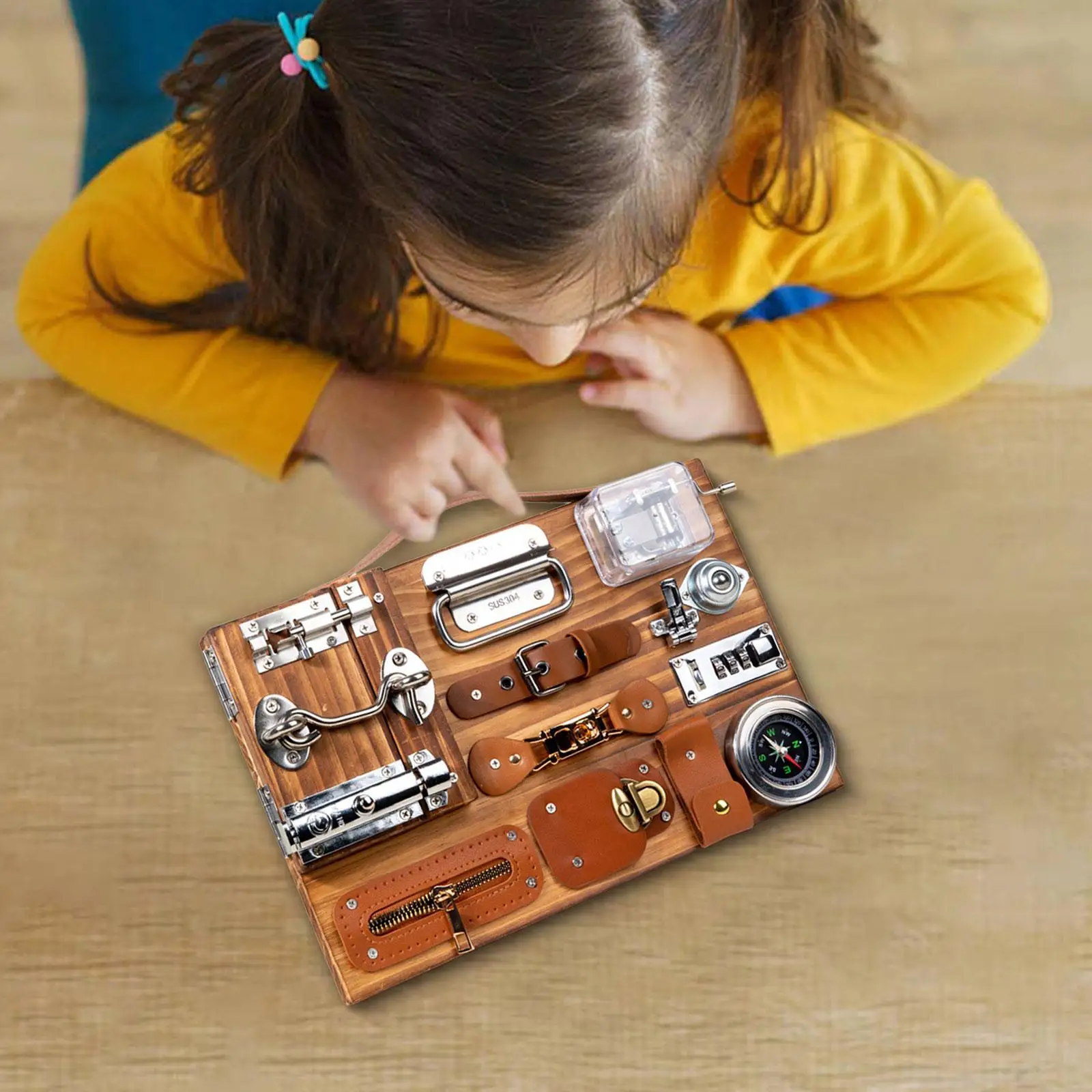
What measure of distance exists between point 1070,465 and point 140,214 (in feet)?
2.69

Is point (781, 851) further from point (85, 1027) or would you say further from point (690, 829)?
point (85, 1027)

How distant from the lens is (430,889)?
887 millimetres

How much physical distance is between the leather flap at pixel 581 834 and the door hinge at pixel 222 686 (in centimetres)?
24

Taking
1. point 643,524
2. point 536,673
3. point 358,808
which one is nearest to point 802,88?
Answer: point 643,524

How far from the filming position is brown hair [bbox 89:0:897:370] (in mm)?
587

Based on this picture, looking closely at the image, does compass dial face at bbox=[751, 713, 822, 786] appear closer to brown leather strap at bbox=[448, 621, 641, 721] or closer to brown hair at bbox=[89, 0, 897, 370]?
brown leather strap at bbox=[448, 621, 641, 721]

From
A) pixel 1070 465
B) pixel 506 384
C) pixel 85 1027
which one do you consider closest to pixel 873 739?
pixel 1070 465

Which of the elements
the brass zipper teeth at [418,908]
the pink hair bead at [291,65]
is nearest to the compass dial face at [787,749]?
the brass zipper teeth at [418,908]

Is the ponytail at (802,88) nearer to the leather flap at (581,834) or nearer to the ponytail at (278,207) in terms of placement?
the ponytail at (278,207)

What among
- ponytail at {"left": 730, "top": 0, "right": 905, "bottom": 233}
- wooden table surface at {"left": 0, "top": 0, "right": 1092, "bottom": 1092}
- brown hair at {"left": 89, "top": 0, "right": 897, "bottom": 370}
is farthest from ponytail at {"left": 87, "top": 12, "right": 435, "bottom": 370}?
ponytail at {"left": 730, "top": 0, "right": 905, "bottom": 233}

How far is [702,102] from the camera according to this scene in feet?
2.11

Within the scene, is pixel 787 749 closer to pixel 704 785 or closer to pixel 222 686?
pixel 704 785

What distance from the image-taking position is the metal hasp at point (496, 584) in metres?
0.94

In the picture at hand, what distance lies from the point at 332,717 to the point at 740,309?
470mm
